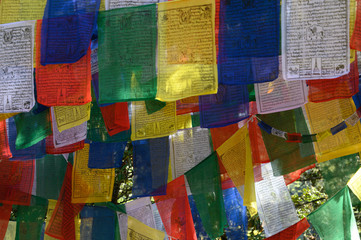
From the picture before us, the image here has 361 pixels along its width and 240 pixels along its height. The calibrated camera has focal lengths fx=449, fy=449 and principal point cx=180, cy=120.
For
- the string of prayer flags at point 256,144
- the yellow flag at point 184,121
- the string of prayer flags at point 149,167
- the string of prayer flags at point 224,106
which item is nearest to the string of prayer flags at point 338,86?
the string of prayer flags at point 224,106

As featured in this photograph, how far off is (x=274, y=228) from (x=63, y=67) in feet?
7.50

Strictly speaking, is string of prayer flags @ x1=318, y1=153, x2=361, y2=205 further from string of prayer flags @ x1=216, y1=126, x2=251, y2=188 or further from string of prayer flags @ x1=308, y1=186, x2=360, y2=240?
string of prayer flags @ x1=216, y1=126, x2=251, y2=188

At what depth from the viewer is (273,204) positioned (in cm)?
402

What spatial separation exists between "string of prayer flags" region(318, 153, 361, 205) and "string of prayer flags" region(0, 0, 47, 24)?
8.69ft

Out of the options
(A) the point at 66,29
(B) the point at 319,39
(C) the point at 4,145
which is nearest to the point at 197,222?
(C) the point at 4,145

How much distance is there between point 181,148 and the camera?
4.20 meters

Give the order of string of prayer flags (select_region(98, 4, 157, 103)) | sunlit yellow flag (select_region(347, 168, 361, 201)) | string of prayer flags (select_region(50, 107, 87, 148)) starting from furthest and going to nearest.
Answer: string of prayer flags (select_region(50, 107, 87, 148))
sunlit yellow flag (select_region(347, 168, 361, 201))
string of prayer flags (select_region(98, 4, 157, 103))

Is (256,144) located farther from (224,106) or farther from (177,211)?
(177,211)

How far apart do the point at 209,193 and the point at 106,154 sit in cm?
103

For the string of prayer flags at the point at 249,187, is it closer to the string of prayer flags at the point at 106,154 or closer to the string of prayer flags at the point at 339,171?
the string of prayer flags at the point at 339,171

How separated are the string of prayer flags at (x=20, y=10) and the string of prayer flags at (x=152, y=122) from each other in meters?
1.08

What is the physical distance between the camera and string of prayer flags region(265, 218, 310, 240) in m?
3.85

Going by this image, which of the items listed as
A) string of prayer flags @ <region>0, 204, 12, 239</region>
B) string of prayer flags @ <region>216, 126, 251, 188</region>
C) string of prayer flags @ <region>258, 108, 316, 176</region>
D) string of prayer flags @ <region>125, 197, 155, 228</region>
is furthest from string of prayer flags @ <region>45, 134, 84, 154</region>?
string of prayer flags @ <region>258, 108, 316, 176</region>

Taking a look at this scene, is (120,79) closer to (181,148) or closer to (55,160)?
(181,148)
